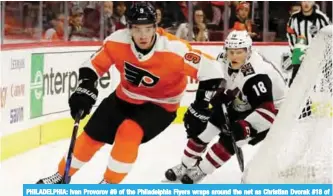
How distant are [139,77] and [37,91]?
54.0 inches

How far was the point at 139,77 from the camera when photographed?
2.76 meters

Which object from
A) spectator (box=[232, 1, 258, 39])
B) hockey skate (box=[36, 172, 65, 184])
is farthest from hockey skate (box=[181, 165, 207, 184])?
spectator (box=[232, 1, 258, 39])

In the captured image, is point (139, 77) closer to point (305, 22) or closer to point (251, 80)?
point (251, 80)

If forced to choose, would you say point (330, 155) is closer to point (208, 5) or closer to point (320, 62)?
point (320, 62)

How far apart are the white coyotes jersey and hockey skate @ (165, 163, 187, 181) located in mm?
319

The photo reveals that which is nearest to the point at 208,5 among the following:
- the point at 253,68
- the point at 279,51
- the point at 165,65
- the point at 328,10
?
the point at 279,51

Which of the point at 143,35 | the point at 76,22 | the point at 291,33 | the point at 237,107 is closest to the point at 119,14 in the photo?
the point at 76,22

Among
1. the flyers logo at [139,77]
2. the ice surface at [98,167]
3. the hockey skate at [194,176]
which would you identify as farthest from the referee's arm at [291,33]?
the flyers logo at [139,77]

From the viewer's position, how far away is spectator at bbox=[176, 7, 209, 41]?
5.23 meters

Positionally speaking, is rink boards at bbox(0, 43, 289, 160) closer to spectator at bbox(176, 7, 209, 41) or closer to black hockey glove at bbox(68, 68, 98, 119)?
spectator at bbox(176, 7, 209, 41)

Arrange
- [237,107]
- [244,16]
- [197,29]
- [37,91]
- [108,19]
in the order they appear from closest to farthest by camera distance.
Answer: [237,107] < [37,91] < [108,19] < [244,16] < [197,29]

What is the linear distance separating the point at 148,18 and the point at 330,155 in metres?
0.74

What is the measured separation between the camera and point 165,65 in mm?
2715

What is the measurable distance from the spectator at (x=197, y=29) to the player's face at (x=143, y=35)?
2.56 meters
